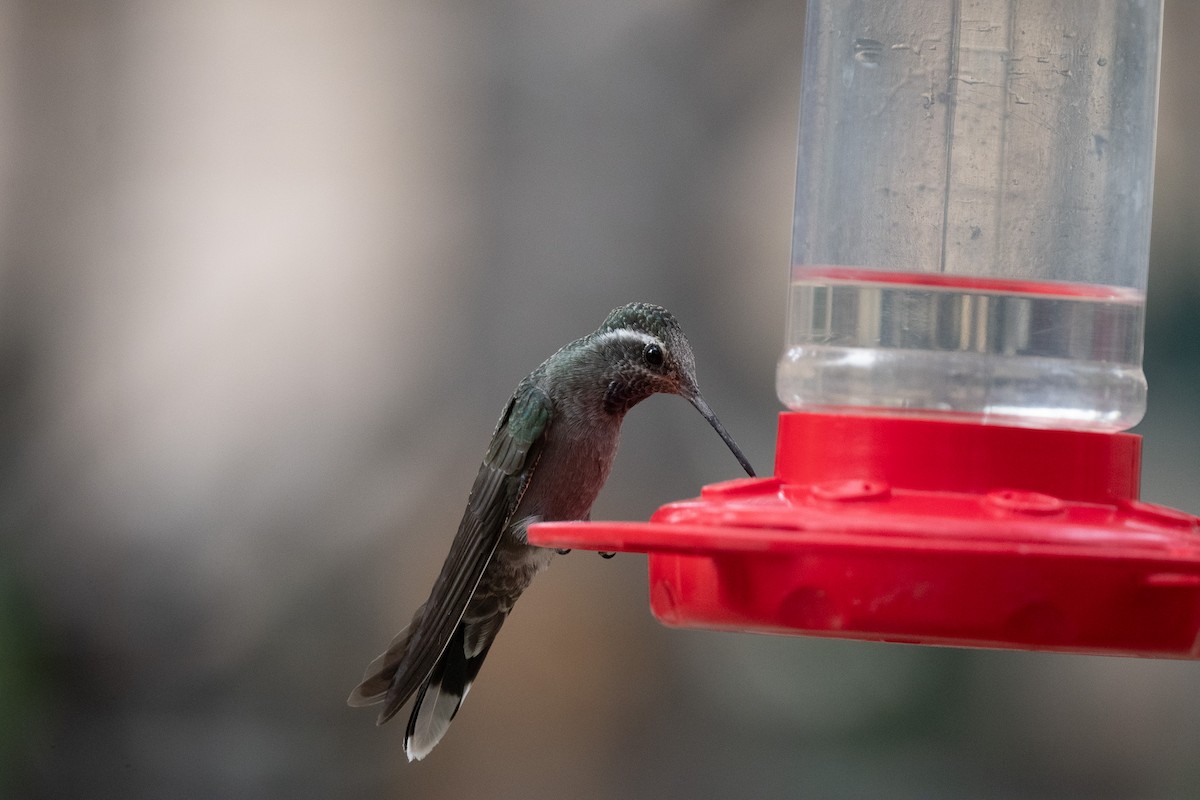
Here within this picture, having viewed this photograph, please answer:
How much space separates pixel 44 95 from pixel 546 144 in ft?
7.61

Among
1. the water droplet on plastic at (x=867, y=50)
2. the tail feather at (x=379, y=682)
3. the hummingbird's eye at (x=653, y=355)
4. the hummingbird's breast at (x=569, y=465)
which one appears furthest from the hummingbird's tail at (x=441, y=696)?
the water droplet on plastic at (x=867, y=50)

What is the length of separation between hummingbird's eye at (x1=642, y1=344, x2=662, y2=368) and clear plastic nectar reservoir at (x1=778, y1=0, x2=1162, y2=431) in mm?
475

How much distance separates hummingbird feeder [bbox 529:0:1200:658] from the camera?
1.96 m

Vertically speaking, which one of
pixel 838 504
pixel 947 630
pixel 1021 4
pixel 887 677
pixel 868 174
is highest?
pixel 1021 4

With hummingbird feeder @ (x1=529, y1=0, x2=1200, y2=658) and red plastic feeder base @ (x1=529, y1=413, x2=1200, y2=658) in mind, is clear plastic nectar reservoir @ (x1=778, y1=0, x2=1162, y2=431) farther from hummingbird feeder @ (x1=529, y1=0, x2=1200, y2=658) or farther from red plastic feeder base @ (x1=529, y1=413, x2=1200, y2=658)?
red plastic feeder base @ (x1=529, y1=413, x2=1200, y2=658)

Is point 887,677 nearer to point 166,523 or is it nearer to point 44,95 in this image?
point 166,523

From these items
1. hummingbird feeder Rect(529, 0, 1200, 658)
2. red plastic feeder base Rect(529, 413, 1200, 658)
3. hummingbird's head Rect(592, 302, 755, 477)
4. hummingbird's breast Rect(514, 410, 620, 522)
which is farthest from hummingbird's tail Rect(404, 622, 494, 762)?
red plastic feeder base Rect(529, 413, 1200, 658)

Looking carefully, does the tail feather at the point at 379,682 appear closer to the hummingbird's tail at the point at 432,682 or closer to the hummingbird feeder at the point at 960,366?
the hummingbird's tail at the point at 432,682

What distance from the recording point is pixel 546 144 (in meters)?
6.37

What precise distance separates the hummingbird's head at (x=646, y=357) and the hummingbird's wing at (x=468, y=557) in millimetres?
212

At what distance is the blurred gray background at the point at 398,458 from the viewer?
19.8 ft

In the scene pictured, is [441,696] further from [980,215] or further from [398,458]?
[398,458]

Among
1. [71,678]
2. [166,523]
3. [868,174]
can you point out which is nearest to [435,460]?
[166,523]

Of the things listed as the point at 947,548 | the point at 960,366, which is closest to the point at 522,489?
the point at 960,366
